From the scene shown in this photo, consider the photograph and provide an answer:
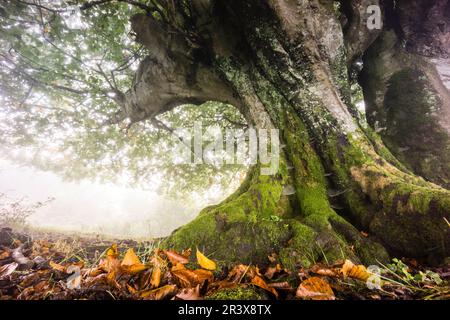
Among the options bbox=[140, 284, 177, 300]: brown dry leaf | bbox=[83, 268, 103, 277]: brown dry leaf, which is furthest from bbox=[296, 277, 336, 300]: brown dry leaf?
bbox=[83, 268, 103, 277]: brown dry leaf

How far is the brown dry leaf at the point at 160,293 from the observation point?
1128 mm

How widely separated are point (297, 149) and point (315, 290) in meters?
2.22

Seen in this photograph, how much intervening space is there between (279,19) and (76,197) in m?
61.5

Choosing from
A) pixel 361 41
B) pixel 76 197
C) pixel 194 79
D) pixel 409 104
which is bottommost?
pixel 76 197

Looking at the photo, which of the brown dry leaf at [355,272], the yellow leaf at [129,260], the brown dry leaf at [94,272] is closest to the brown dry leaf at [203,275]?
the yellow leaf at [129,260]

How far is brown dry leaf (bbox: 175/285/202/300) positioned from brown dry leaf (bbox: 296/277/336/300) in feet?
1.49

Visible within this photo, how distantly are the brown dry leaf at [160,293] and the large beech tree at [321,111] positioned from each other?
991 millimetres

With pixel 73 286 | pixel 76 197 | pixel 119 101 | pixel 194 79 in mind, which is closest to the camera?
pixel 73 286

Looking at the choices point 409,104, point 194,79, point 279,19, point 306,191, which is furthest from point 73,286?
point 409,104

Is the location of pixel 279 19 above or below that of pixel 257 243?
above

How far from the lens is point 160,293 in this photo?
1134mm

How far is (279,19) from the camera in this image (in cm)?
324
